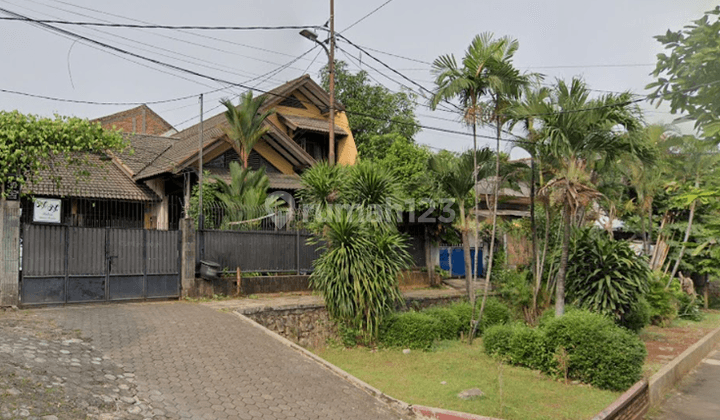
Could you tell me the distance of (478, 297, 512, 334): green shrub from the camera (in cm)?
1232

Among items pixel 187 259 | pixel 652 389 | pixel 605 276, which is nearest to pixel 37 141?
pixel 187 259

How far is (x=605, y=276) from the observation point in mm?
11594

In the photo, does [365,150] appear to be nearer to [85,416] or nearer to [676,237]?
[676,237]

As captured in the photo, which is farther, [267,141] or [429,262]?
[267,141]

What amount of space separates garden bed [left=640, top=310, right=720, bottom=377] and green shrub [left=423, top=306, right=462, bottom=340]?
3819 millimetres

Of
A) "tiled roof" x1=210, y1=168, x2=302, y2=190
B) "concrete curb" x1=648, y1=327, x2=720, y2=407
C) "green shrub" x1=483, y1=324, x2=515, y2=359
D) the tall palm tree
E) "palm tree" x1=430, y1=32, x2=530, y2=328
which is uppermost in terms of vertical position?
"palm tree" x1=430, y1=32, x2=530, y2=328

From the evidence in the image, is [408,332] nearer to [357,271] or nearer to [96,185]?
[357,271]

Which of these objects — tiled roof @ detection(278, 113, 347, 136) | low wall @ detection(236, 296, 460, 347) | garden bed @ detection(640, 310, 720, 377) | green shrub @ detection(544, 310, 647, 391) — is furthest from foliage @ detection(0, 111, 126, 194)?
tiled roof @ detection(278, 113, 347, 136)

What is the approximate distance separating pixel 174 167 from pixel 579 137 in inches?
480

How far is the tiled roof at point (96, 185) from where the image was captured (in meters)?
15.7

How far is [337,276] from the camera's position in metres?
10.8

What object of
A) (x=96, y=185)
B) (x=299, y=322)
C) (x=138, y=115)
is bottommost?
(x=299, y=322)

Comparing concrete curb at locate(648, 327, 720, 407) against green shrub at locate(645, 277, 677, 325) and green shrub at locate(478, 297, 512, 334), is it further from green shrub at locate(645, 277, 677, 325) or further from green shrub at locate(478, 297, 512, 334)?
green shrub at locate(478, 297, 512, 334)

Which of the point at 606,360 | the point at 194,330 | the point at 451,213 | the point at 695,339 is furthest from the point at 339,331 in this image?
the point at 695,339
